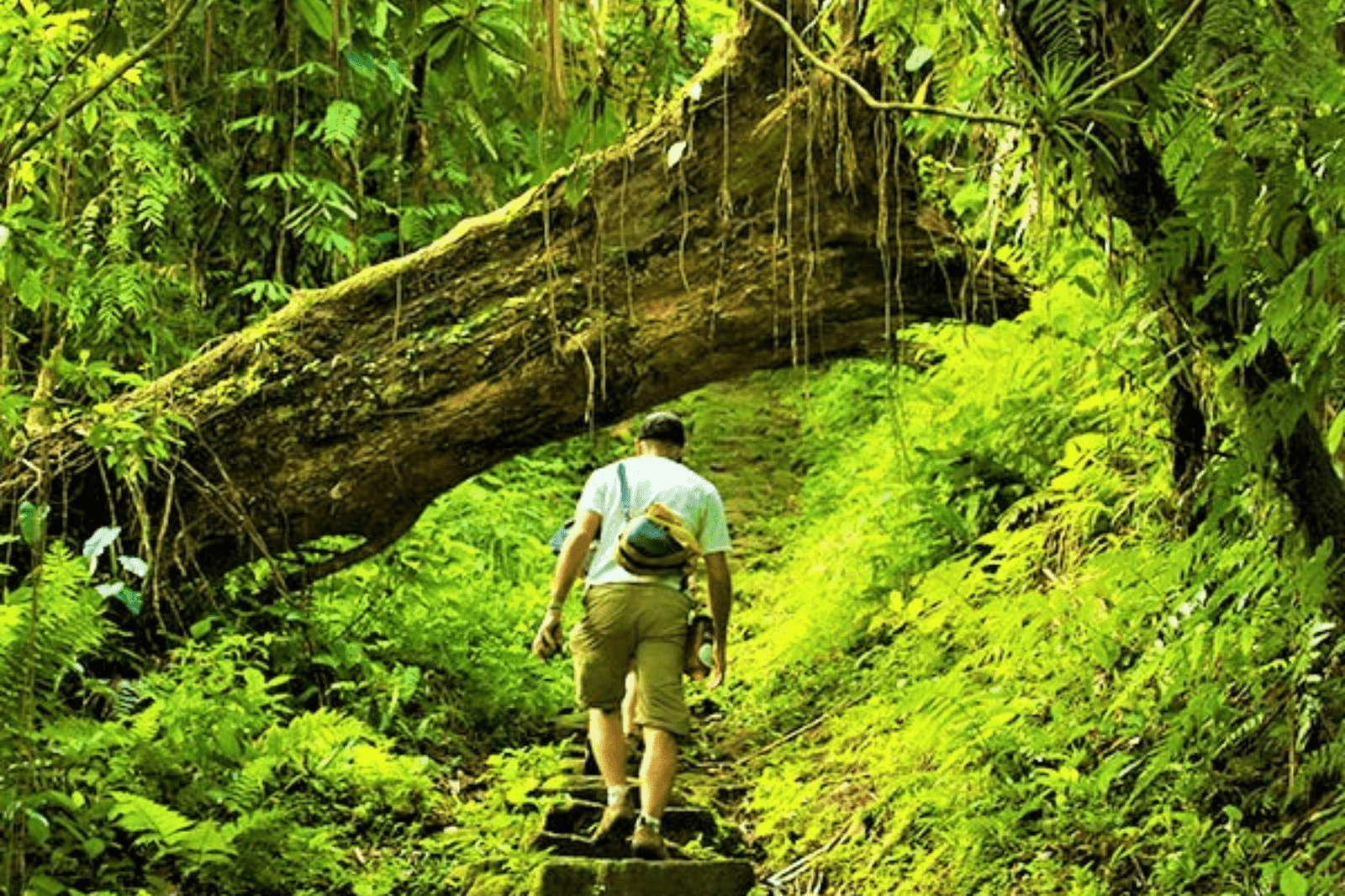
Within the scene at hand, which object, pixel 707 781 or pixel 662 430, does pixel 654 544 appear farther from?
pixel 707 781

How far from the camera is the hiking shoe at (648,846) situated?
6062 mm

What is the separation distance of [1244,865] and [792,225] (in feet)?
11.5

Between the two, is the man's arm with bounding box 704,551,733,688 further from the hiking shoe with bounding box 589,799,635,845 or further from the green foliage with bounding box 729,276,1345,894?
the green foliage with bounding box 729,276,1345,894

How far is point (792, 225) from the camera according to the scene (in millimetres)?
7043

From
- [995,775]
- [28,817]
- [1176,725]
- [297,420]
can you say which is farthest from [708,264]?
[28,817]

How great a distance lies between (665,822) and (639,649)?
821 mm

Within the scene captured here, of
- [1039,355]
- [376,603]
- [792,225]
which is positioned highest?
[792,225]

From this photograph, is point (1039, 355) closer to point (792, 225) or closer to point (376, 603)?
A: point (792, 225)

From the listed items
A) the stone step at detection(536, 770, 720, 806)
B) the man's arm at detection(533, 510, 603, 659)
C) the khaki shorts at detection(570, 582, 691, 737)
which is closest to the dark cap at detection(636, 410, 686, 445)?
the man's arm at detection(533, 510, 603, 659)

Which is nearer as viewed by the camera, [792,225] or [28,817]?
[28,817]

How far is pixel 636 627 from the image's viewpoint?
21.1 ft

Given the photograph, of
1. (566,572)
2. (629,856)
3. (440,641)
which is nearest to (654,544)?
(566,572)

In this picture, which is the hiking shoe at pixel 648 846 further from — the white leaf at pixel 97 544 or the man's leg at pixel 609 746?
the white leaf at pixel 97 544

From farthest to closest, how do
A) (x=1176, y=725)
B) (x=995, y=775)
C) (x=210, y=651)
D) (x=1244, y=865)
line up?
(x=210, y=651) → (x=995, y=775) → (x=1176, y=725) → (x=1244, y=865)
